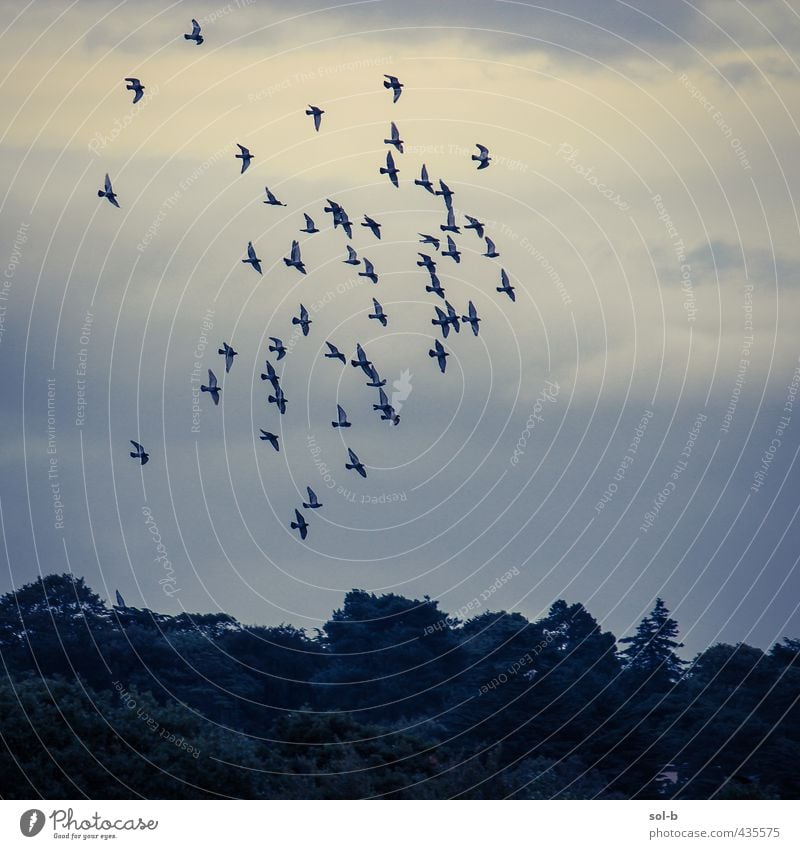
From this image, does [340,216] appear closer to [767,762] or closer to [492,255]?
[492,255]

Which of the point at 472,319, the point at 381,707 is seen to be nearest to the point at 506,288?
the point at 472,319

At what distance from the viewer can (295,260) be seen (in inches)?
4247

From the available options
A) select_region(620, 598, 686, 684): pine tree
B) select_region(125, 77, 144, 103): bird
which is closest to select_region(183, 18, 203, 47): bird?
select_region(125, 77, 144, 103): bird

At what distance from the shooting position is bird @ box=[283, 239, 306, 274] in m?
108

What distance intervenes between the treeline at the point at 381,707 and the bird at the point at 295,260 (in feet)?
71.8

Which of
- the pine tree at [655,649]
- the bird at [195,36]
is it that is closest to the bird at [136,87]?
the bird at [195,36]

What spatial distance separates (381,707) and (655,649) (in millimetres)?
19216

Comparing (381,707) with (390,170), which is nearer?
(390,170)

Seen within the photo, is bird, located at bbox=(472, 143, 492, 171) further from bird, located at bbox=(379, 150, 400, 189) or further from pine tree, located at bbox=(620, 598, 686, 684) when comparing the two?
pine tree, located at bbox=(620, 598, 686, 684)

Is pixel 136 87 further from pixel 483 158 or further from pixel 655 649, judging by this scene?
pixel 655 649

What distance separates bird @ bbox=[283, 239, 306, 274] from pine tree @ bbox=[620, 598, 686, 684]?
4258 cm

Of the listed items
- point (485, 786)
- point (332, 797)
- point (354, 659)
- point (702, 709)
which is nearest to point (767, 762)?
point (702, 709)

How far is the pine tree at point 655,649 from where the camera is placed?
141500 millimetres

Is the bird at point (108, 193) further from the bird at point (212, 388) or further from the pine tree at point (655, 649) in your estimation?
the pine tree at point (655, 649)
